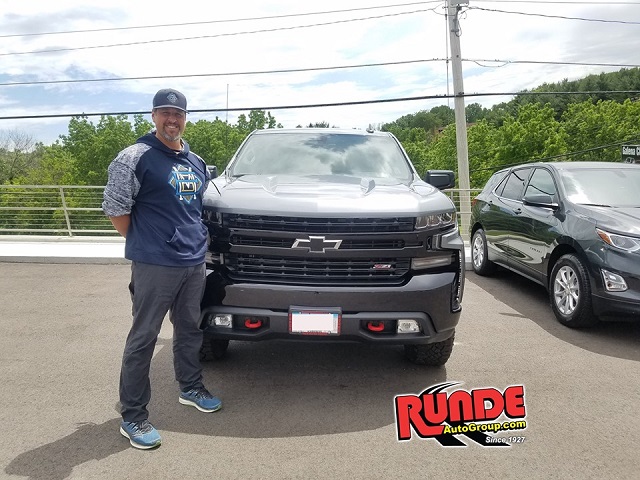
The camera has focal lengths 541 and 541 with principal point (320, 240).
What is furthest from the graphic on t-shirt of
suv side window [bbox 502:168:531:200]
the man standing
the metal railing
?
the metal railing

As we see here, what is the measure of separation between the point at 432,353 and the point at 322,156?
200 cm

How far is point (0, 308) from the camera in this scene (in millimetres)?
6102

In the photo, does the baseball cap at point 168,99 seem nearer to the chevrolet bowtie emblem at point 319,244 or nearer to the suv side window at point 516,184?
the chevrolet bowtie emblem at point 319,244

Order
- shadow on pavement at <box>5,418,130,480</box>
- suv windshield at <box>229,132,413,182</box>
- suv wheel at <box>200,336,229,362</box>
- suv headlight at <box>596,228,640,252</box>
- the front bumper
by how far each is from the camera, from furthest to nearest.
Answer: suv headlight at <box>596,228,640,252</box>, suv windshield at <box>229,132,413,182</box>, suv wheel at <box>200,336,229,362</box>, the front bumper, shadow on pavement at <box>5,418,130,480</box>

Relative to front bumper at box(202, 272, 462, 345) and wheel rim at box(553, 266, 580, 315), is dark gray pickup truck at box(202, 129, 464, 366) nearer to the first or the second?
front bumper at box(202, 272, 462, 345)

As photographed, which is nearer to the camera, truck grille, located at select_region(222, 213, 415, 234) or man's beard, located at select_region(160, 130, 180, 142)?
man's beard, located at select_region(160, 130, 180, 142)

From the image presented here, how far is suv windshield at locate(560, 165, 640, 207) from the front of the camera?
18.7ft

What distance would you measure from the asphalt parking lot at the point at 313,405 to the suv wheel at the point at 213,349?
0.08 metres

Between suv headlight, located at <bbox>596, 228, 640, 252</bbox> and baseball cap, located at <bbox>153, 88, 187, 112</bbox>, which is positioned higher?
baseball cap, located at <bbox>153, 88, 187, 112</bbox>

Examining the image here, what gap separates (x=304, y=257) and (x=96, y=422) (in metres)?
1.62

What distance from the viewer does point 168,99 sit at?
10.0 ft

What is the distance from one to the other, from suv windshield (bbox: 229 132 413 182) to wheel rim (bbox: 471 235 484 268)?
3.23 meters

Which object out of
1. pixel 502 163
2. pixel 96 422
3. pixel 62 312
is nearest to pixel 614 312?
pixel 96 422

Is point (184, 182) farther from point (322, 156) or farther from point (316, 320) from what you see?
point (322, 156)
